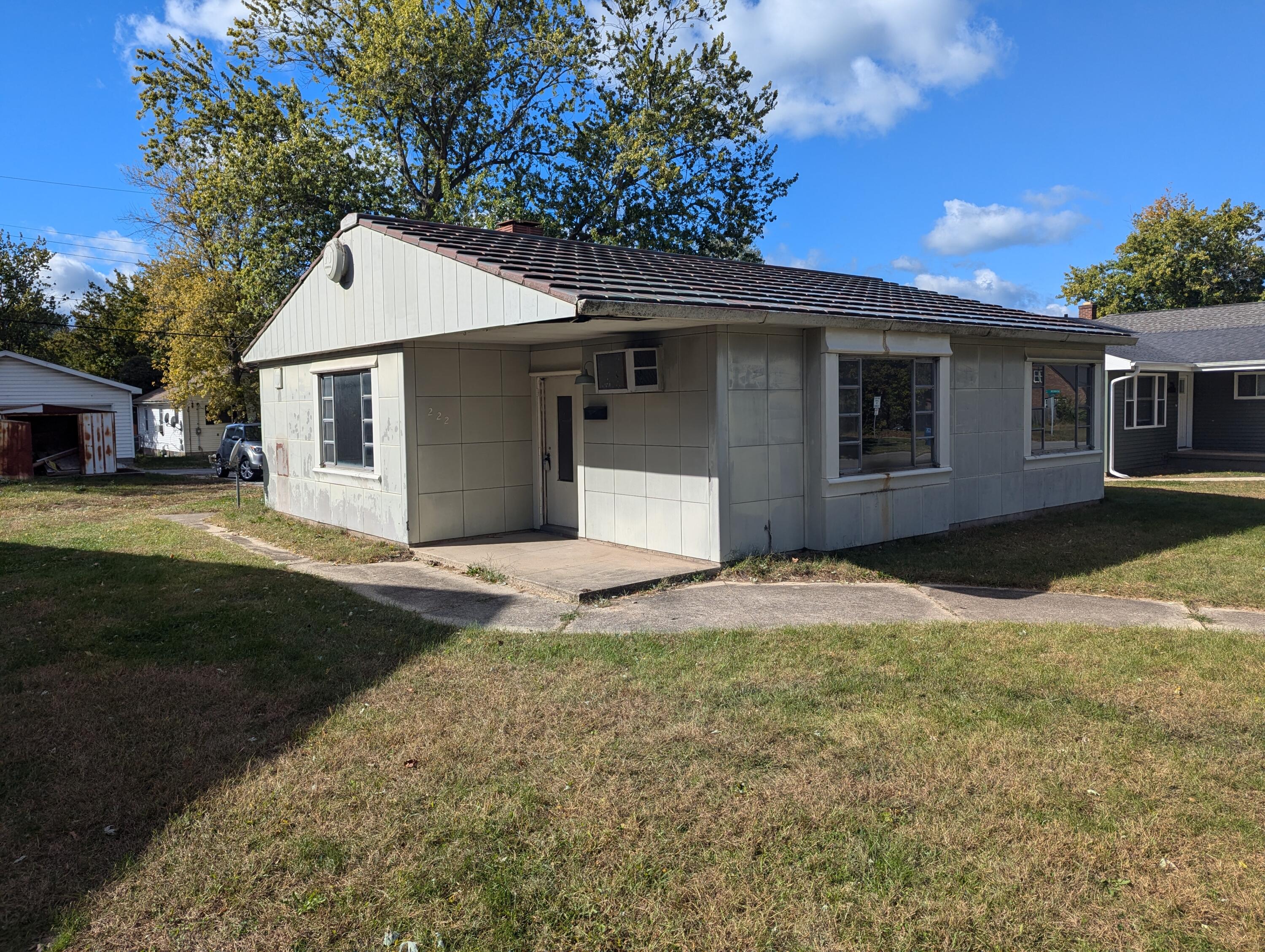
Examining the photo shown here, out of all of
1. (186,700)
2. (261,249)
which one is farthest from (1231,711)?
(261,249)

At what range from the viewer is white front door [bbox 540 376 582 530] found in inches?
438

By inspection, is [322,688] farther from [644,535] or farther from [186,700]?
[644,535]

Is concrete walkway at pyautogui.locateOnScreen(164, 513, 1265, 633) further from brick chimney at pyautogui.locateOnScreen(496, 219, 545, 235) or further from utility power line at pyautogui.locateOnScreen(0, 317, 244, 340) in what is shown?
utility power line at pyautogui.locateOnScreen(0, 317, 244, 340)

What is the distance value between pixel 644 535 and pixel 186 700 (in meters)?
5.42

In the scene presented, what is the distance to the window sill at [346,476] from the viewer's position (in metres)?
11.5

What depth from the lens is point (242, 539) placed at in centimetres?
1215

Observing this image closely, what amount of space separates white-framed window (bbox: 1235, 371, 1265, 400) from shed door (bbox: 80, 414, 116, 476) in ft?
103

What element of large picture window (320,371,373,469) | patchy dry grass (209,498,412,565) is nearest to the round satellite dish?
large picture window (320,371,373,469)

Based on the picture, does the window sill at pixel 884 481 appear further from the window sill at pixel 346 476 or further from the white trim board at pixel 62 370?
the white trim board at pixel 62 370

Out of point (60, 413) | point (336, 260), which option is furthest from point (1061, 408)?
point (60, 413)

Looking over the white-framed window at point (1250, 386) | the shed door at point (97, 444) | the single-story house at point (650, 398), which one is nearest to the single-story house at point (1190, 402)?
the white-framed window at point (1250, 386)

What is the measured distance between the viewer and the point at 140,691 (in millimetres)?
5633

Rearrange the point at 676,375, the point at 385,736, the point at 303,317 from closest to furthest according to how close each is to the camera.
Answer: the point at 385,736 < the point at 676,375 < the point at 303,317

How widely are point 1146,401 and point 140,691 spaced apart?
23146mm
